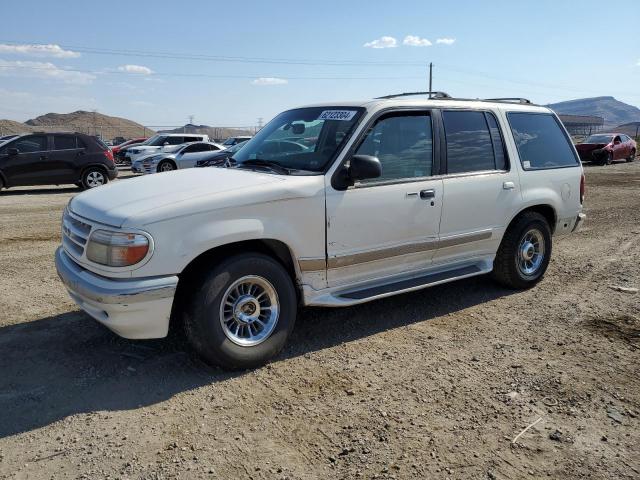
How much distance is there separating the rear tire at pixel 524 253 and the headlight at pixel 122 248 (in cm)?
385

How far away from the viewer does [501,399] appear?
3699 mm

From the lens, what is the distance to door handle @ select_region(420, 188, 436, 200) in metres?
4.81

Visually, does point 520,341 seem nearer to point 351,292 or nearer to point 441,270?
point 441,270

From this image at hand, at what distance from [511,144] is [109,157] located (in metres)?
13.4

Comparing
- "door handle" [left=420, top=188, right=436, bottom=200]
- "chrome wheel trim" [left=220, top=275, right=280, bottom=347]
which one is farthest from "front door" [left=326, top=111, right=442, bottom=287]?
"chrome wheel trim" [left=220, top=275, right=280, bottom=347]

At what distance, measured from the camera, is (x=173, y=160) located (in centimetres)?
1964

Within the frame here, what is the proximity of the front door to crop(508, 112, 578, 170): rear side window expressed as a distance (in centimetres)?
140

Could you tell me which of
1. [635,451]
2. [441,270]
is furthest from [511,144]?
[635,451]

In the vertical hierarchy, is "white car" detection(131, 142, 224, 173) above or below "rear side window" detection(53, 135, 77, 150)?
below

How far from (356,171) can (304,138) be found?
84 centimetres

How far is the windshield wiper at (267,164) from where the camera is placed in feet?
14.7

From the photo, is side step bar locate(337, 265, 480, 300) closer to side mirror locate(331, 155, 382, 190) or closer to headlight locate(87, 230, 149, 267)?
side mirror locate(331, 155, 382, 190)

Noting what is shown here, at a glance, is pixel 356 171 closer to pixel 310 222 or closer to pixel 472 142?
pixel 310 222

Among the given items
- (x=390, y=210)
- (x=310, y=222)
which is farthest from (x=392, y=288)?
(x=310, y=222)
